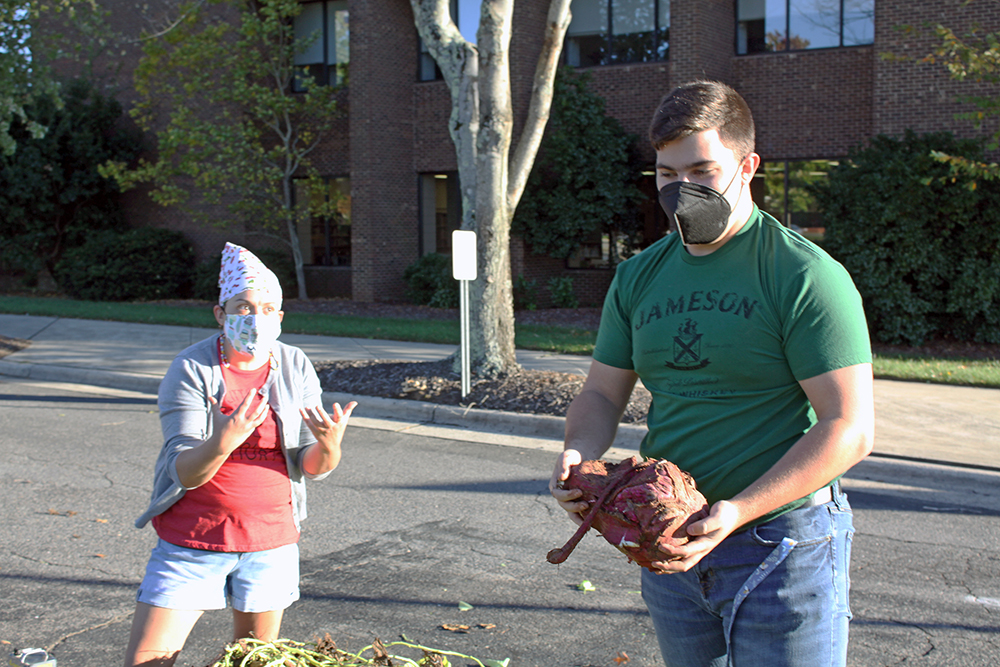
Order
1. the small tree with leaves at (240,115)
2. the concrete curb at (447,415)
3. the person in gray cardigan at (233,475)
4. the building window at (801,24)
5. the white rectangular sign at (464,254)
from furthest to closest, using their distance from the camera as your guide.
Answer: the small tree with leaves at (240,115) < the building window at (801,24) < the white rectangular sign at (464,254) < the concrete curb at (447,415) < the person in gray cardigan at (233,475)

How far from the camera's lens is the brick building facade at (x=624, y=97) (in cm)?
1609

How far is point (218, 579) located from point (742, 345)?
1.78 meters

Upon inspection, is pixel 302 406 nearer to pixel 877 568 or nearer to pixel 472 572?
pixel 472 572

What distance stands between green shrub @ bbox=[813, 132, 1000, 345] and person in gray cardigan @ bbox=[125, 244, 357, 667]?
12915 mm

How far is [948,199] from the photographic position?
45.1ft

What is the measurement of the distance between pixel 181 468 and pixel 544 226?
1735cm

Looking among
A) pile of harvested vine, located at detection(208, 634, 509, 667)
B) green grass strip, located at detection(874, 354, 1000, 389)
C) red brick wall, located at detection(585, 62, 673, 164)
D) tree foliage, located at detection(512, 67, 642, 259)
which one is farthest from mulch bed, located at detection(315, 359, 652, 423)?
red brick wall, located at detection(585, 62, 673, 164)

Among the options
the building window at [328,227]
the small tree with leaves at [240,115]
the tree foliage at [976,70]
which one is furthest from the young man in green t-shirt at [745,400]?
the building window at [328,227]

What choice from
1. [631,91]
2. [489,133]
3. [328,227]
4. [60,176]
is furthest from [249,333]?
[60,176]

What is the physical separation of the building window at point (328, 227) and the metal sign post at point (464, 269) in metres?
13.8

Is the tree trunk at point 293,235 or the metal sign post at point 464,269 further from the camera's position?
the tree trunk at point 293,235

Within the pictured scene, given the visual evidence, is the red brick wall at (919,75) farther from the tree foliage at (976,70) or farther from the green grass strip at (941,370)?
the green grass strip at (941,370)

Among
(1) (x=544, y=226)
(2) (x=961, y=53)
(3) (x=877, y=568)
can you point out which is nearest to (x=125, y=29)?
(1) (x=544, y=226)

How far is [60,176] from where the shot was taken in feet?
77.3
